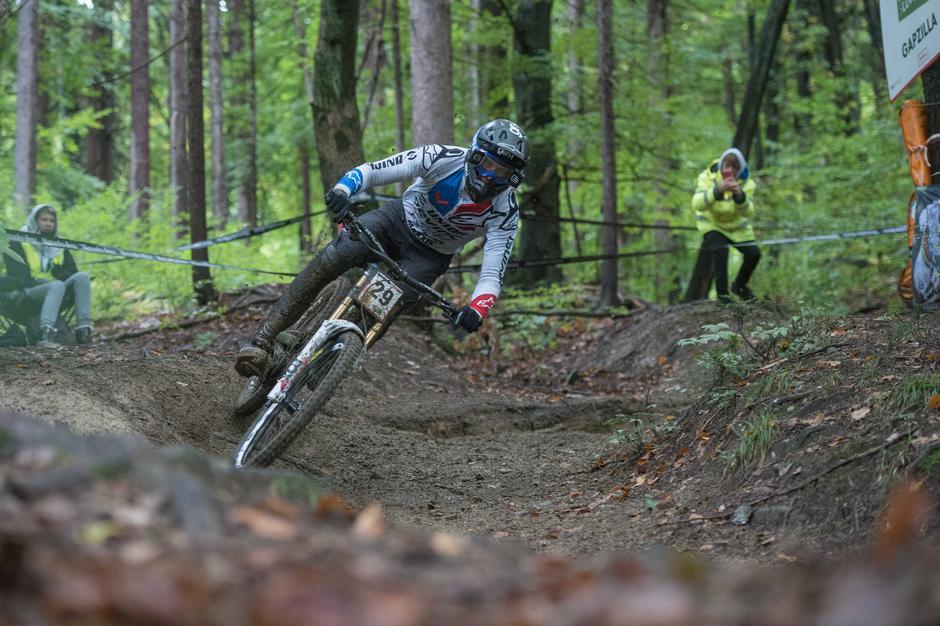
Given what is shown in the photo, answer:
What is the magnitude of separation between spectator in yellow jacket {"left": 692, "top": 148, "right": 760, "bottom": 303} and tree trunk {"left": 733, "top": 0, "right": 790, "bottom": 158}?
2.79m

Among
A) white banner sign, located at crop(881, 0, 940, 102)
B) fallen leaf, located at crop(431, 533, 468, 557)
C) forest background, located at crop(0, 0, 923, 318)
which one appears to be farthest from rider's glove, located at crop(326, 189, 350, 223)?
white banner sign, located at crop(881, 0, 940, 102)

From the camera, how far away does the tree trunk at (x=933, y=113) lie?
744 cm

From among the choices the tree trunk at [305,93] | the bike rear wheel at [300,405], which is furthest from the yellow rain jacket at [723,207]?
the tree trunk at [305,93]

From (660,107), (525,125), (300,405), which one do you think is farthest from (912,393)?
(660,107)

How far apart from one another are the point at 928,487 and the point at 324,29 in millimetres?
9054

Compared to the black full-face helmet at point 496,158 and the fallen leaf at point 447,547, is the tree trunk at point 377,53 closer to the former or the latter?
the black full-face helmet at point 496,158

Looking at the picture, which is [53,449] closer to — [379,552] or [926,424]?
[379,552]

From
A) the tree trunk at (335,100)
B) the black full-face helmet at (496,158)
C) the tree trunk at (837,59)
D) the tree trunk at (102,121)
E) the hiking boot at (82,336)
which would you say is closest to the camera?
the black full-face helmet at (496,158)

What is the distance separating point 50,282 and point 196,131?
3.03 metres

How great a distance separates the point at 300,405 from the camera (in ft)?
18.4

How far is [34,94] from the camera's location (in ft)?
61.3

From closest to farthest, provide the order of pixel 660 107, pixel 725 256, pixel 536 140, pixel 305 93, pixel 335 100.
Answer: pixel 335 100 → pixel 725 256 → pixel 536 140 → pixel 660 107 → pixel 305 93

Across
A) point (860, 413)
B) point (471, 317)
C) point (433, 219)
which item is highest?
point (433, 219)

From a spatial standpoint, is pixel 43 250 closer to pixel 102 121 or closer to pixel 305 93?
pixel 305 93
